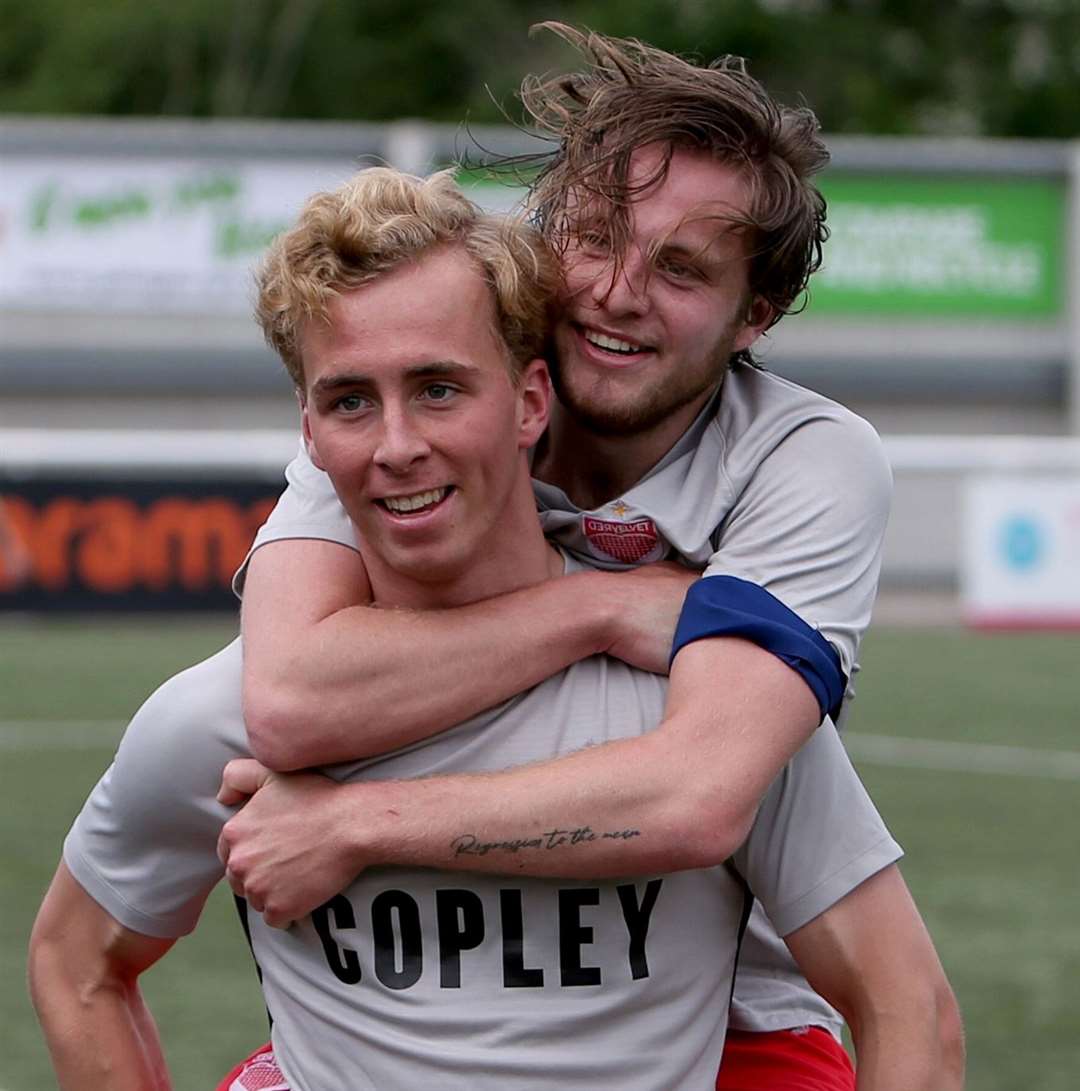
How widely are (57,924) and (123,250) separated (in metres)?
22.0

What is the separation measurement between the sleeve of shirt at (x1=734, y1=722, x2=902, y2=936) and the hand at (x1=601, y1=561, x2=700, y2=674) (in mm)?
231

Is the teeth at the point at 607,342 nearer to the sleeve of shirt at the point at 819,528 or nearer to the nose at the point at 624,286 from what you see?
the nose at the point at 624,286

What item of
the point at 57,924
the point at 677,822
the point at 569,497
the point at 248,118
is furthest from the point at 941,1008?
the point at 248,118

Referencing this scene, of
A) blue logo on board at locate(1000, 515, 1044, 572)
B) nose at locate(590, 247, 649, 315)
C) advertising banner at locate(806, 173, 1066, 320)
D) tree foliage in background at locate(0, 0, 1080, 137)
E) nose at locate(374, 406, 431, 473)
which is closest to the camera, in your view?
nose at locate(374, 406, 431, 473)

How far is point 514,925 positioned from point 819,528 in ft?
2.30

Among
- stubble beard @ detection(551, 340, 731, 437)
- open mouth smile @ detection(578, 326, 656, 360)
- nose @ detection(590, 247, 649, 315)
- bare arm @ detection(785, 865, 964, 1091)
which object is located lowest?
bare arm @ detection(785, 865, 964, 1091)

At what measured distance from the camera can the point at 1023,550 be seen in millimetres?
17609

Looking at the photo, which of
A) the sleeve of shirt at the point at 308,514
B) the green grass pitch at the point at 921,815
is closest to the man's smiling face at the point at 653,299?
the sleeve of shirt at the point at 308,514

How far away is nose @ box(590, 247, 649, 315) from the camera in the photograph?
128 inches

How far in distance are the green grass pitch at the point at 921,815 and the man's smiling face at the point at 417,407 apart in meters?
3.84

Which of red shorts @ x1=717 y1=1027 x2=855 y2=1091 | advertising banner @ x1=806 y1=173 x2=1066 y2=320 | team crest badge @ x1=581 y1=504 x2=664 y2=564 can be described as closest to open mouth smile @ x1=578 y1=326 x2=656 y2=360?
team crest badge @ x1=581 y1=504 x2=664 y2=564

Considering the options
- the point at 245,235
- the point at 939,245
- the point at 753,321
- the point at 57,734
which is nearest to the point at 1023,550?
the point at 57,734

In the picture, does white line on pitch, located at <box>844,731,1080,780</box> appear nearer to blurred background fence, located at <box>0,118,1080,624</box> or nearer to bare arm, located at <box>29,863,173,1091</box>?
bare arm, located at <box>29,863,173,1091</box>

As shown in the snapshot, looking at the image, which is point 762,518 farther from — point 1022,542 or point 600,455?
point 1022,542
